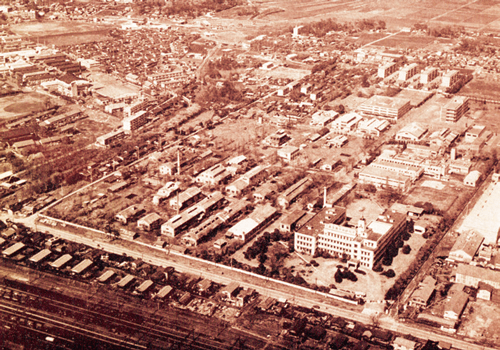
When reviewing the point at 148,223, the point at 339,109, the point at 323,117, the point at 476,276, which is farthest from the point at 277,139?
the point at 476,276

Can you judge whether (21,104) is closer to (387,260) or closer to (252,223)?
(252,223)

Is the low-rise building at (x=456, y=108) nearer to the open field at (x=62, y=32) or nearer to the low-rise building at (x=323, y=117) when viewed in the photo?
the low-rise building at (x=323, y=117)

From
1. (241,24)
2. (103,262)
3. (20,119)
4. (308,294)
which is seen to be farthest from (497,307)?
(241,24)

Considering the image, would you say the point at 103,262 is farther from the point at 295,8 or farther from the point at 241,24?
the point at 295,8

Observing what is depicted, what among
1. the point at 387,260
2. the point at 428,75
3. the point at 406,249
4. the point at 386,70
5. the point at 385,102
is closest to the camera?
the point at 387,260

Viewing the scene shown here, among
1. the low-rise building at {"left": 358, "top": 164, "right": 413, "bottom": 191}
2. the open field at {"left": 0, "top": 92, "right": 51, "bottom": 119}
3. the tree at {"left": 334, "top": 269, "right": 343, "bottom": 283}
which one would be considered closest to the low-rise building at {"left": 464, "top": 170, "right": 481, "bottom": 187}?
the low-rise building at {"left": 358, "top": 164, "right": 413, "bottom": 191}

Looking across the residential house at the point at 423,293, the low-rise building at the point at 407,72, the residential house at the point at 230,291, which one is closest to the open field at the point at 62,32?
the low-rise building at the point at 407,72
